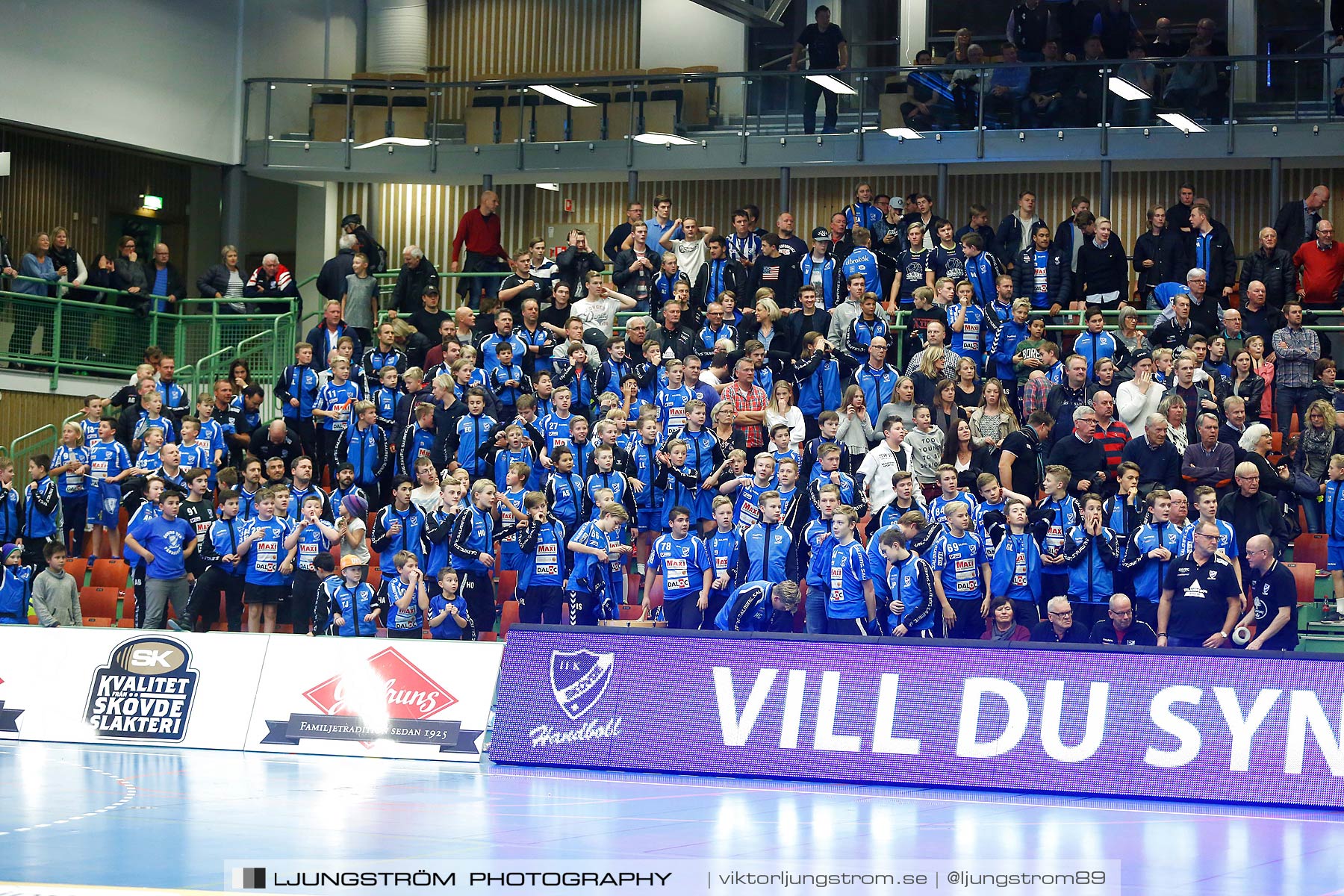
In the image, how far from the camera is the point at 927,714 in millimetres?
12164

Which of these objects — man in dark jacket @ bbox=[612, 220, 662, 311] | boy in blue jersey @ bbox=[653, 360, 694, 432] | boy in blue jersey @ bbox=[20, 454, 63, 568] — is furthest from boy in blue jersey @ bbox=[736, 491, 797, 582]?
boy in blue jersey @ bbox=[20, 454, 63, 568]

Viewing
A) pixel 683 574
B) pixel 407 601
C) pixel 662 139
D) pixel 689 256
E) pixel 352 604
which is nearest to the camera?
pixel 683 574

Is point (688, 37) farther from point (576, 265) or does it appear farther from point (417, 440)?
point (417, 440)

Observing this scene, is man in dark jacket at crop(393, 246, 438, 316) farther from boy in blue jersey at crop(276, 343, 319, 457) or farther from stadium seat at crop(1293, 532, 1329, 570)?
stadium seat at crop(1293, 532, 1329, 570)

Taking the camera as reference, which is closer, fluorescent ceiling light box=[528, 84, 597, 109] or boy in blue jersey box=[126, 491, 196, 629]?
boy in blue jersey box=[126, 491, 196, 629]

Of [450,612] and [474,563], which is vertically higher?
[474,563]

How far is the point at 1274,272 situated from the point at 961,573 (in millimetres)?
7887

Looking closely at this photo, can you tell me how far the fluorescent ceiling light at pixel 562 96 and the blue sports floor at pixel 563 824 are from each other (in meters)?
16.6

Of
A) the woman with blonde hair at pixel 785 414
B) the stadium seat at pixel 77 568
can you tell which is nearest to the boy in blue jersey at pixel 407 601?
the woman with blonde hair at pixel 785 414

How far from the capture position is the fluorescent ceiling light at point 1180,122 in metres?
23.7

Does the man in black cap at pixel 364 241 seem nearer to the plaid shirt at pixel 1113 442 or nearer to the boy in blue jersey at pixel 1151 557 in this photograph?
the plaid shirt at pixel 1113 442

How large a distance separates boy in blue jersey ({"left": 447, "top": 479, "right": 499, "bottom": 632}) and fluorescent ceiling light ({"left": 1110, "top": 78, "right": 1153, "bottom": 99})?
12.8 meters

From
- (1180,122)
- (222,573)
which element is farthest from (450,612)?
(1180,122)

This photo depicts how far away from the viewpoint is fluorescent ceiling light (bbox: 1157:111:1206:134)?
23.7 m
